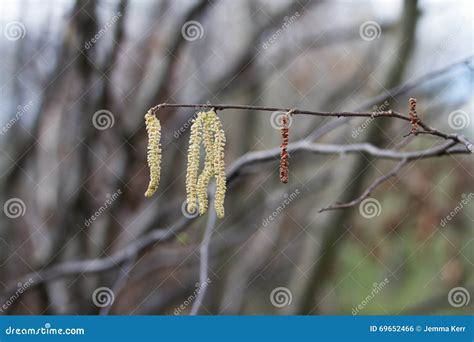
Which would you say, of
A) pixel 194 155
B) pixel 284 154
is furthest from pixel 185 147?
pixel 284 154

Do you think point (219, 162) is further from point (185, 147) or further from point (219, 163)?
point (185, 147)

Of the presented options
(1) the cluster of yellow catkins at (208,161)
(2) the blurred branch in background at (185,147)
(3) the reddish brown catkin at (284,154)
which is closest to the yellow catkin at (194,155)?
(1) the cluster of yellow catkins at (208,161)

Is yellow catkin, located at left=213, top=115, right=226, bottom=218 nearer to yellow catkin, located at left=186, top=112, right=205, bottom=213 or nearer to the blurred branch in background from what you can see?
yellow catkin, located at left=186, top=112, right=205, bottom=213

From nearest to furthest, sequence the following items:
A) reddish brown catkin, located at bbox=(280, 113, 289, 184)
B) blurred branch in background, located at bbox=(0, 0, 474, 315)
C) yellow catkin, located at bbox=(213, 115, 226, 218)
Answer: reddish brown catkin, located at bbox=(280, 113, 289, 184)
yellow catkin, located at bbox=(213, 115, 226, 218)
blurred branch in background, located at bbox=(0, 0, 474, 315)

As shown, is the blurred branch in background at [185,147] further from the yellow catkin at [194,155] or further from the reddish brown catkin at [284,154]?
the reddish brown catkin at [284,154]

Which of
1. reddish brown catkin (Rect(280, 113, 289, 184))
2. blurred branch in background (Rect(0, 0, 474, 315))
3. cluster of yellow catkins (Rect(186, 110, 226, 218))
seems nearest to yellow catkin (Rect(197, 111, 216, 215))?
cluster of yellow catkins (Rect(186, 110, 226, 218))

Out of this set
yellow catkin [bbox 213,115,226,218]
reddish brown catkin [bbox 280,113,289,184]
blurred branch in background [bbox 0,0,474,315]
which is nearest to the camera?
reddish brown catkin [bbox 280,113,289,184]

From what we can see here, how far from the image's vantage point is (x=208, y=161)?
1.55 m

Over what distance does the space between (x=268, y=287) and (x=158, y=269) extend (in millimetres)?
526

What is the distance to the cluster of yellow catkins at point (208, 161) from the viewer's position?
1.53 meters

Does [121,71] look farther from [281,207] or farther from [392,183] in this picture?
[392,183]

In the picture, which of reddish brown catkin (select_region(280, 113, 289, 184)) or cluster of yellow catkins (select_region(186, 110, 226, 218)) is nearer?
reddish brown catkin (select_region(280, 113, 289, 184))

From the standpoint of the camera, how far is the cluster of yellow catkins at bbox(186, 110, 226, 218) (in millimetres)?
1533

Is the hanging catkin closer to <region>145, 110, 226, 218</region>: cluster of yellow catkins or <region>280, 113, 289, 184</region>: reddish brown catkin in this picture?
<region>145, 110, 226, 218</region>: cluster of yellow catkins
